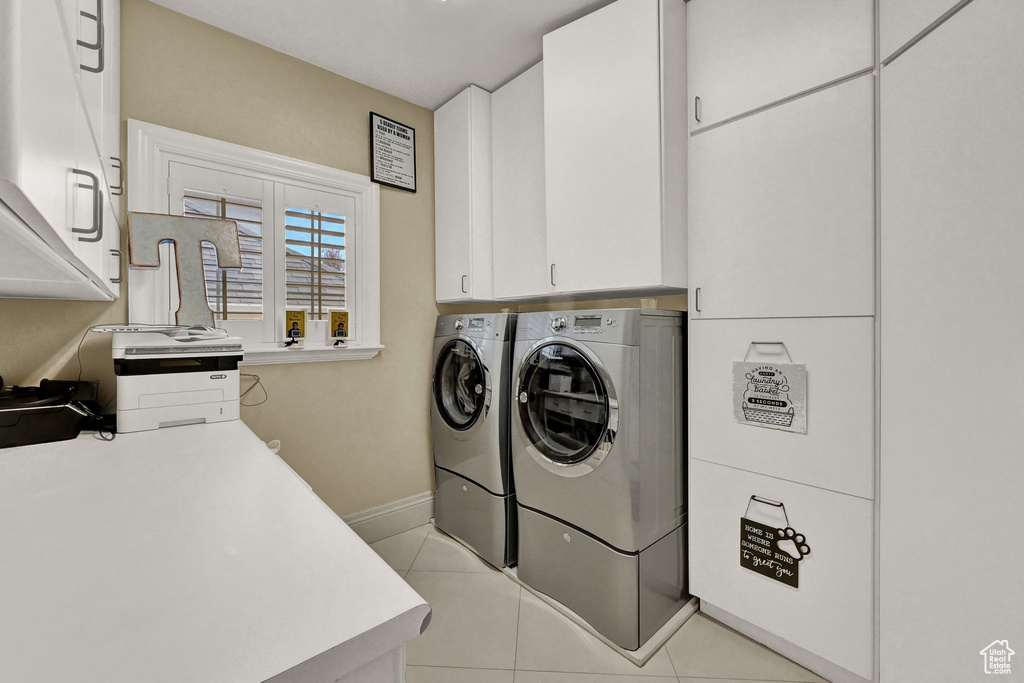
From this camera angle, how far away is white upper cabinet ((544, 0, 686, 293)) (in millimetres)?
1634

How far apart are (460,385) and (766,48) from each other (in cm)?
198

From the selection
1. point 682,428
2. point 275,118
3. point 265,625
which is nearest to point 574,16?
point 275,118

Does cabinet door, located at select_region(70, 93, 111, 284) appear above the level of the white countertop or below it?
above

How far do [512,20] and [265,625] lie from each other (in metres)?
2.30

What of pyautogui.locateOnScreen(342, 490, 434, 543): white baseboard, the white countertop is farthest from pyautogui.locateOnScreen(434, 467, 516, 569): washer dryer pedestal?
the white countertop

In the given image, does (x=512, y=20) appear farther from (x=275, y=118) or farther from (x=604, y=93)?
(x=275, y=118)

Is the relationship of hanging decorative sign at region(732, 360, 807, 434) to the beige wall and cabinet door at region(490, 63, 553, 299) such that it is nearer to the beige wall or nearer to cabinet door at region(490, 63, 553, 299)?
the beige wall

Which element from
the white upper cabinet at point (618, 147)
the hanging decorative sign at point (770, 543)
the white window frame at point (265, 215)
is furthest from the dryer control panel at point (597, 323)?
the white window frame at point (265, 215)

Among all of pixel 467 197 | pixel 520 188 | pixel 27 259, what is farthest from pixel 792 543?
pixel 467 197

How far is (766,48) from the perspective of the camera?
1492 millimetres

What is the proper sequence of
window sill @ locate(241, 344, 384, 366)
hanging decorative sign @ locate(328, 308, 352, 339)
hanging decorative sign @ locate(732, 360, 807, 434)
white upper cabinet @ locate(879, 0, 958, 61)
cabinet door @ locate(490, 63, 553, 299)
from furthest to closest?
hanging decorative sign @ locate(328, 308, 352, 339) < cabinet door @ locate(490, 63, 553, 299) < window sill @ locate(241, 344, 384, 366) < hanging decorative sign @ locate(732, 360, 807, 434) < white upper cabinet @ locate(879, 0, 958, 61)

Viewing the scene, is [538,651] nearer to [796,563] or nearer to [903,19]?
[796,563]

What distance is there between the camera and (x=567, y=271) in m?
1.94
